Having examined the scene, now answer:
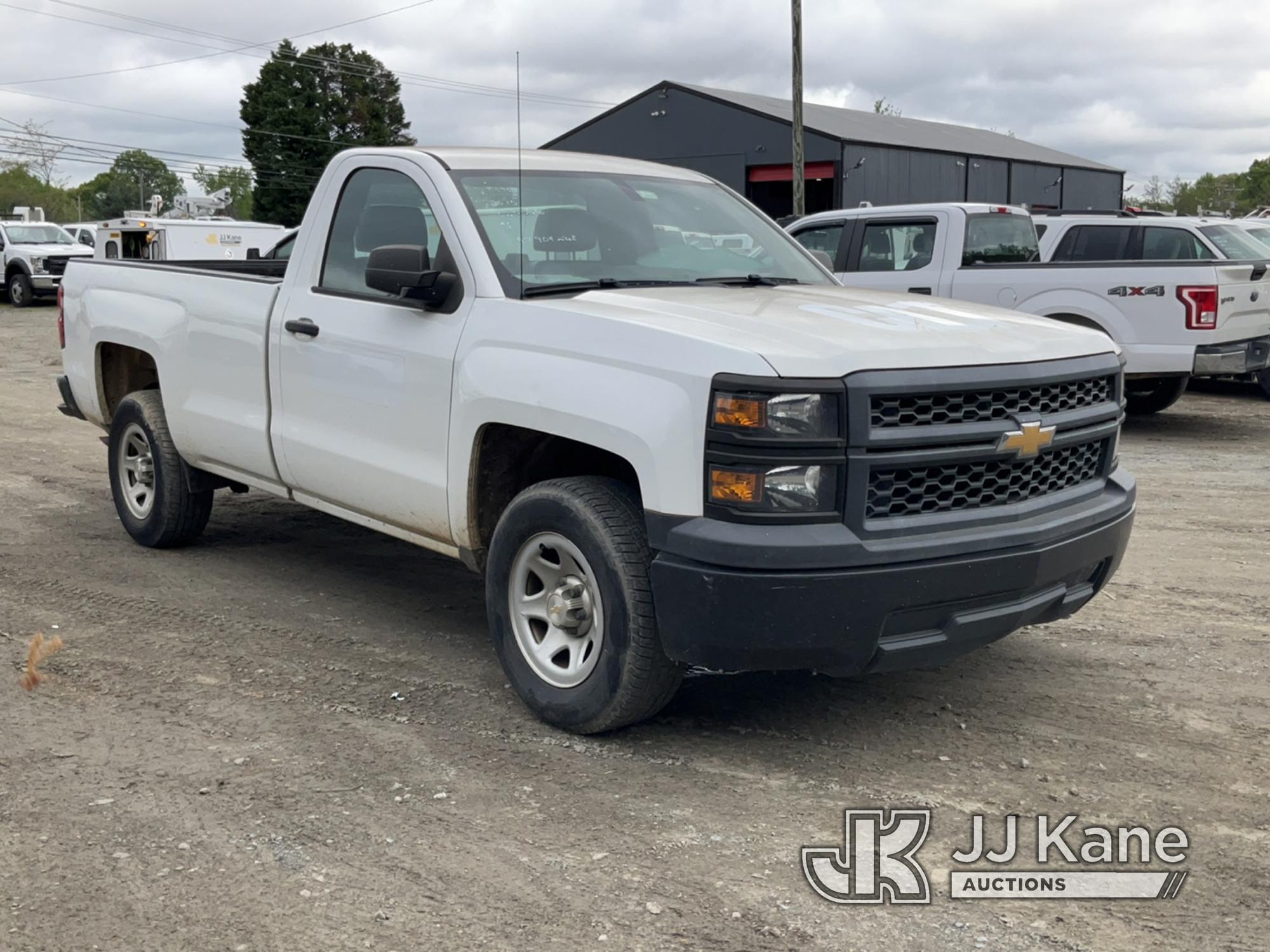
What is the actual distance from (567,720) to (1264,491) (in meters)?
6.44

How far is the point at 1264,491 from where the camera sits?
9125mm

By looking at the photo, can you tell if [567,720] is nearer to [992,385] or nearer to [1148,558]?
[992,385]

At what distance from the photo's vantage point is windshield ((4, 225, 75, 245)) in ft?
106

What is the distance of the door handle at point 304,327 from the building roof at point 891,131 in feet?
111

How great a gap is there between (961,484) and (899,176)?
38.2 meters

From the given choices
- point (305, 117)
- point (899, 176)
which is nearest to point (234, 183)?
point (305, 117)

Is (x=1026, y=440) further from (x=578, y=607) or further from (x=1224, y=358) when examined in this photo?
(x=1224, y=358)

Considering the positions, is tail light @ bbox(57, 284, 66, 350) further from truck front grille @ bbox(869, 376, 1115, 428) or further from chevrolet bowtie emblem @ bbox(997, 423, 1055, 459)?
chevrolet bowtie emblem @ bbox(997, 423, 1055, 459)

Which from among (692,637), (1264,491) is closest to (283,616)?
(692,637)

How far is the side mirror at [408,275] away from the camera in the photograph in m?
4.80

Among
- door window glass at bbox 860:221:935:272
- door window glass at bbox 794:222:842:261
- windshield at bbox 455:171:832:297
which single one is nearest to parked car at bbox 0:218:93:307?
door window glass at bbox 794:222:842:261

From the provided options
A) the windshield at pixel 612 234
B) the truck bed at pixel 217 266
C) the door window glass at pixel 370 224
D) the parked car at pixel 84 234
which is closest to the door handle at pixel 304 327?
the door window glass at pixel 370 224

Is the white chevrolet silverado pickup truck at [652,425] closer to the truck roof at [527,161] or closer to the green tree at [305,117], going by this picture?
the truck roof at [527,161]

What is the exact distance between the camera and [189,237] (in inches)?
1011
